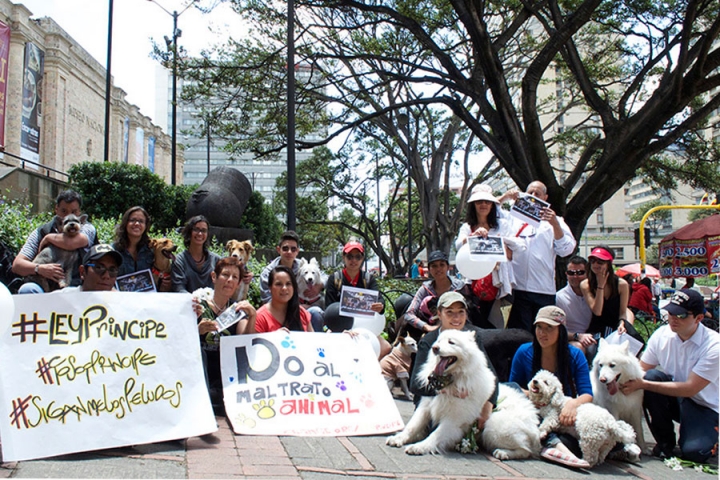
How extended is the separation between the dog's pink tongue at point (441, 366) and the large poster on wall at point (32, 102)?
3763 centimetres

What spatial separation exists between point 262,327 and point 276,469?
1562 millimetres

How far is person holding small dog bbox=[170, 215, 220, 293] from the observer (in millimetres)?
5316

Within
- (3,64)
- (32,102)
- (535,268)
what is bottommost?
(535,268)

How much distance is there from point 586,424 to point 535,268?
5.80ft

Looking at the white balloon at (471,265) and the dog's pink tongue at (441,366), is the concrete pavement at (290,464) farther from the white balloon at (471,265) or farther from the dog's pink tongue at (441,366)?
the white balloon at (471,265)

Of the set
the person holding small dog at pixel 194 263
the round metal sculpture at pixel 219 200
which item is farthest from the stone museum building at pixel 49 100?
the person holding small dog at pixel 194 263

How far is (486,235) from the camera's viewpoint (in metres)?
5.59

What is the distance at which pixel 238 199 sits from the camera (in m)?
13.4

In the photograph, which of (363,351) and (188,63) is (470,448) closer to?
(363,351)

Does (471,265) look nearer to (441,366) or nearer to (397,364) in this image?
(397,364)

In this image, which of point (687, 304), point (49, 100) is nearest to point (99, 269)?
point (687, 304)

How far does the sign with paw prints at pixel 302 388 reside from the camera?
4480mm

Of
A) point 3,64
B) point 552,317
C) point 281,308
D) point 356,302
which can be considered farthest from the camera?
point 3,64

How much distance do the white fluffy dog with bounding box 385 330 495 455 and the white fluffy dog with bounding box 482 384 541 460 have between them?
0.18 m
